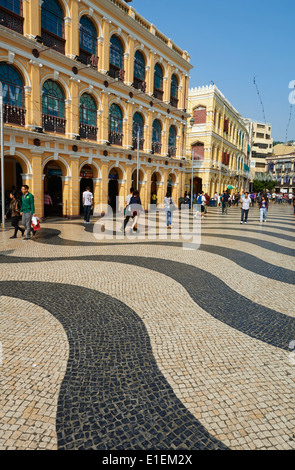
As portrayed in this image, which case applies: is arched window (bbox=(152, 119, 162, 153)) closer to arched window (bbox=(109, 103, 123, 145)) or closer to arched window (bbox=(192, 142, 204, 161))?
arched window (bbox=(109, 103, 123, 145))

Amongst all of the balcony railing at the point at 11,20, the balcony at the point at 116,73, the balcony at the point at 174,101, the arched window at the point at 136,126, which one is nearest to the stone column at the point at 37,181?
the balcony railing at the point at 11,20

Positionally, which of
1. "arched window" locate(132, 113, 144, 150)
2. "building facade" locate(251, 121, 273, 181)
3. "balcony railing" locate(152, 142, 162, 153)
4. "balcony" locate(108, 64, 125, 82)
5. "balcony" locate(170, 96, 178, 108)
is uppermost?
"building facade" locate(251, 121, 273, 181)

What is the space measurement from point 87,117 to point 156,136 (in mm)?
9137

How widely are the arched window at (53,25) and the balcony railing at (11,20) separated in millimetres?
1523

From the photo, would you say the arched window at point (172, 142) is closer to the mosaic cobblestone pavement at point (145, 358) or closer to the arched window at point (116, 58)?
the arched window at point (116, 58)

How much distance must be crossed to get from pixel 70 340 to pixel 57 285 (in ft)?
7.65

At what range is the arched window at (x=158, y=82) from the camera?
27.0 metres

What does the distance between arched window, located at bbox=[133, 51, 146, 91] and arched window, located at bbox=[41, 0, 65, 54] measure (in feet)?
25.5

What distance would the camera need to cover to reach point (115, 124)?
2278 centimetres

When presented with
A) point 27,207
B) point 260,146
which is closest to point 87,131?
point 27,207

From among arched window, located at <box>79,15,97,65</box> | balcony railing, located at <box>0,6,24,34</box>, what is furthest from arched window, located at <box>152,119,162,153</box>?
balcony railing, located at <box>0,6,24,34</box>

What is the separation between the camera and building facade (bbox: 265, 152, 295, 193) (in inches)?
3184

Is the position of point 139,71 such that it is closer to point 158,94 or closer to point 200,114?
point 158,94

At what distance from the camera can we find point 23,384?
3.04 m
